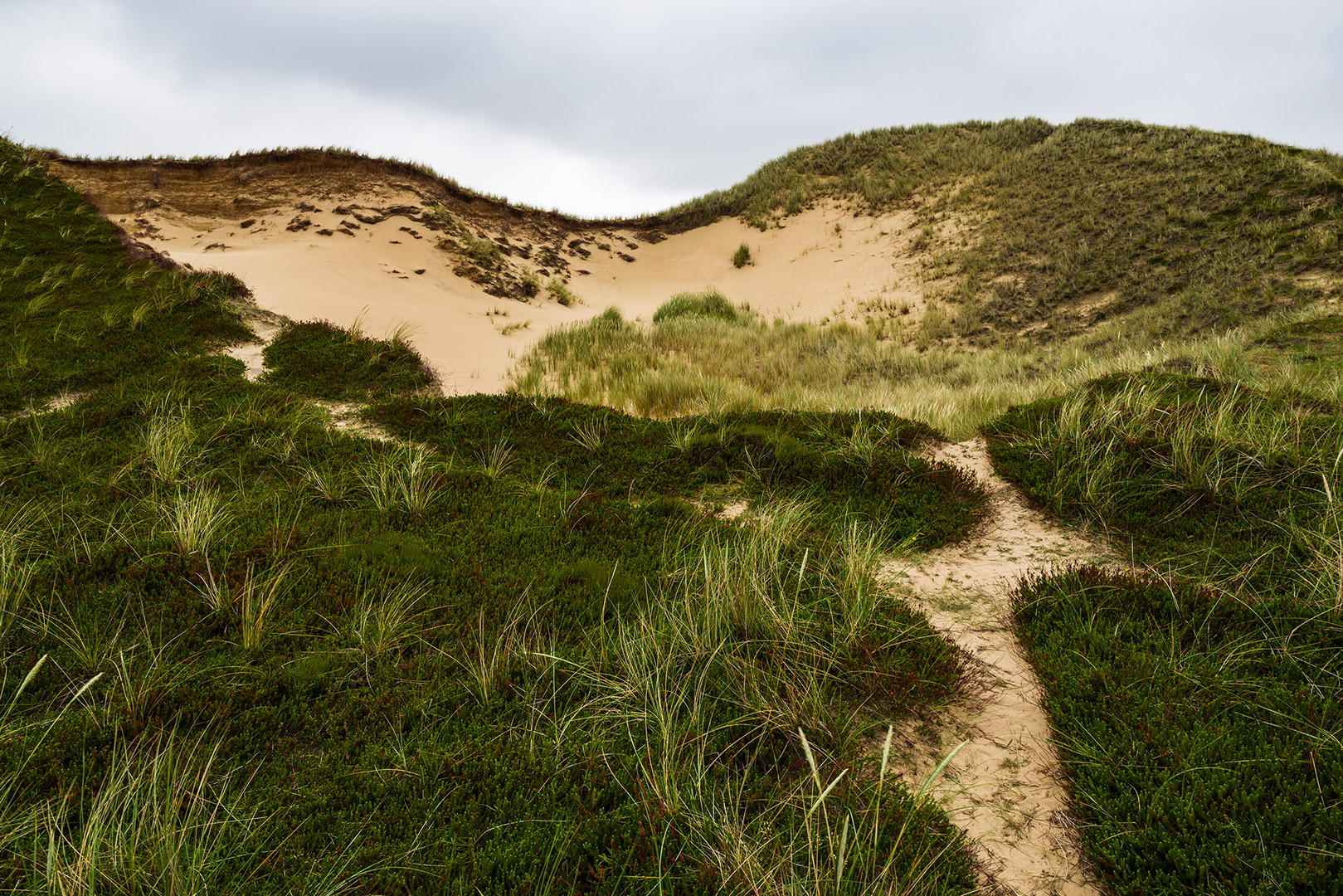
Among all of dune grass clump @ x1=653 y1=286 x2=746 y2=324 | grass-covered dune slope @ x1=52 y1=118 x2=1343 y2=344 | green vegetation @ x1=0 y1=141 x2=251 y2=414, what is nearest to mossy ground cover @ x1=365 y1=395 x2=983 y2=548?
green vegetation @ x1=0 y1=141 x2=251 y2=414

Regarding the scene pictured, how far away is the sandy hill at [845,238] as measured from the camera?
11.9m

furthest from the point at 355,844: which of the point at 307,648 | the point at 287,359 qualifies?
the point at 287,359

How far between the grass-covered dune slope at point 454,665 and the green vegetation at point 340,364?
215cm

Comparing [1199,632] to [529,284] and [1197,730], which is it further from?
[529,284]

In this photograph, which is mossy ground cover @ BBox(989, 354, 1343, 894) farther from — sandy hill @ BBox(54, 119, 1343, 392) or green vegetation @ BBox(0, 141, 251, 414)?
green vegetation @ BBox(0, 141, 251, 414)

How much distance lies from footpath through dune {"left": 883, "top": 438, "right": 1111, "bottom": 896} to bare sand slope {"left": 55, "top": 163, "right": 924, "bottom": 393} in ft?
26.7

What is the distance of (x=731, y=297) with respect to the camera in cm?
2158

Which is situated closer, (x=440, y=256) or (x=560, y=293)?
(x=440, y=256)

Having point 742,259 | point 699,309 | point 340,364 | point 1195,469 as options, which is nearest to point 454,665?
point 1195,469

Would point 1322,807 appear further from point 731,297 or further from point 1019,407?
point 731,297

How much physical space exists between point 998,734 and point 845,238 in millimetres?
23574

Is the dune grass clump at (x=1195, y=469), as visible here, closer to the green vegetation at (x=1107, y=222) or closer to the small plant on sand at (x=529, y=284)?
the green vegetation at (x=1107, y=222)

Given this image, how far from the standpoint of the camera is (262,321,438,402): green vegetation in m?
7.67

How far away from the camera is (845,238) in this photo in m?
23.0
